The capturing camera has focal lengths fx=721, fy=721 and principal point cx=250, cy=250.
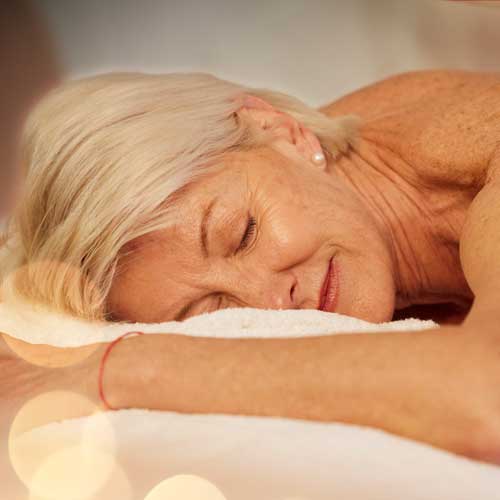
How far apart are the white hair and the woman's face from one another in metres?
0.04

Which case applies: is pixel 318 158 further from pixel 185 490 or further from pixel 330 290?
pixel 185 490

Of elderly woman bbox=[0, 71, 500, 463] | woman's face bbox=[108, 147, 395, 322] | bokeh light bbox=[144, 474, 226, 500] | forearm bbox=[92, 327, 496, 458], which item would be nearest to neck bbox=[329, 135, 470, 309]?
elderly woman bbox=[0, 71, 500, 463]

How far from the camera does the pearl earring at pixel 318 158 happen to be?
1196mm

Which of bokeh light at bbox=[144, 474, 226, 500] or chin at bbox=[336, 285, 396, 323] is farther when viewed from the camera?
chin at bbox=[336, 285, 396, 323]

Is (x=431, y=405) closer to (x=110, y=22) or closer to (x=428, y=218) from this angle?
(x=428, y=218)

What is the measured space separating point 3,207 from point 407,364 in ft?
4.89

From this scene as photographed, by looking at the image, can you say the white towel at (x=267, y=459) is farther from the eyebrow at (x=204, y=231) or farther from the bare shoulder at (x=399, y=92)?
the bare shoulder at (x=399, y=92)

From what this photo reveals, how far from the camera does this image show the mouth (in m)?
1.02

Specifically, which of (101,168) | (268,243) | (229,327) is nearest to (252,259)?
(268,243)

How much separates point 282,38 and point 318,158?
962 mm

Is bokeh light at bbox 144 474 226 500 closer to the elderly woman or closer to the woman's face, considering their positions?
the elderly woman

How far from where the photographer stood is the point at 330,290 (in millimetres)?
1020

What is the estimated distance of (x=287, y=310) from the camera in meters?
0.93

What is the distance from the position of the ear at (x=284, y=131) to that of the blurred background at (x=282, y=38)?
74 cm
